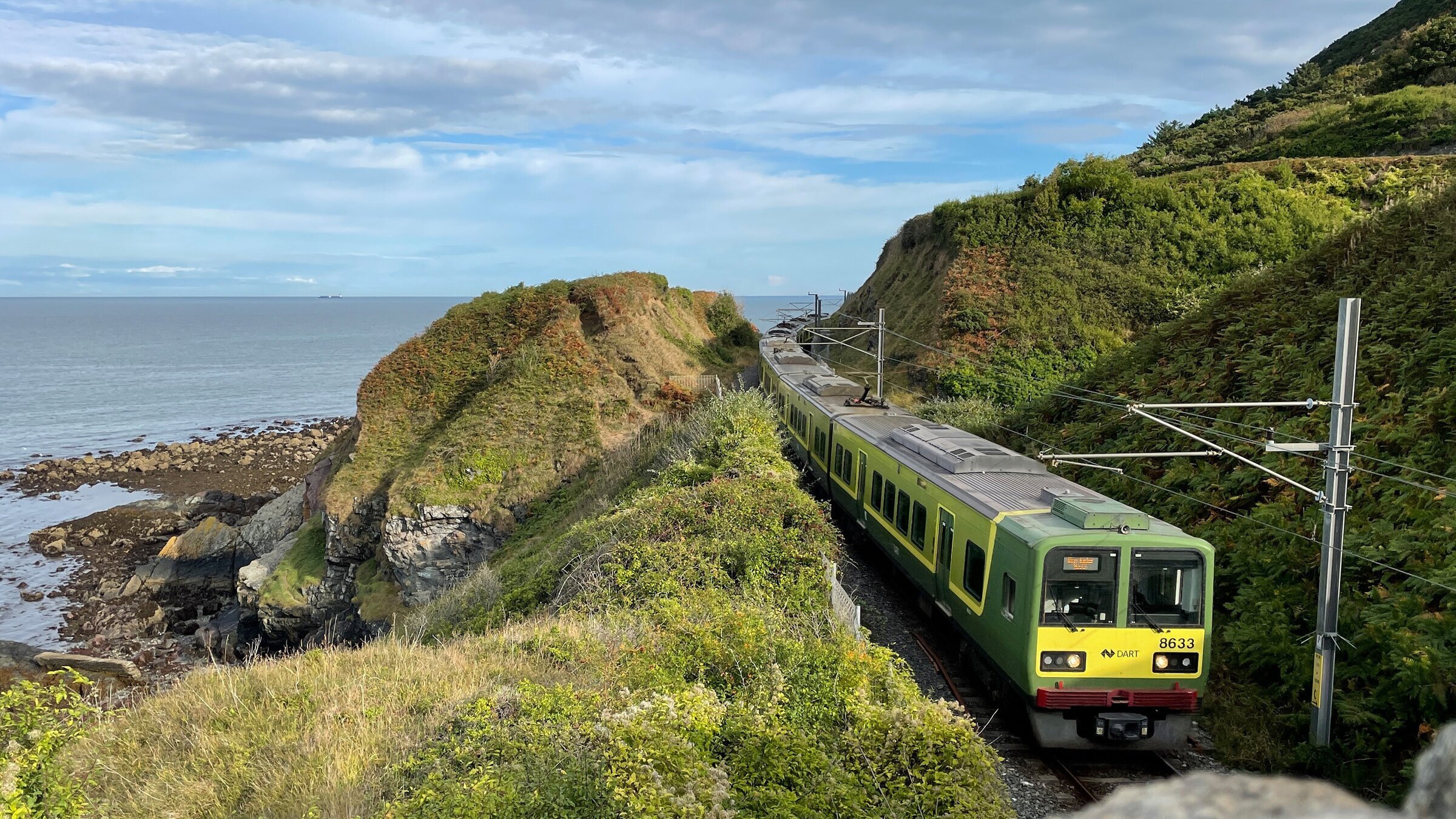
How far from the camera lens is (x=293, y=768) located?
25.1 ft

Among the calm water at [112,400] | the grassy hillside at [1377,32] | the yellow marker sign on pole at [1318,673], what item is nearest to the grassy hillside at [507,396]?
the calm water at [112,400]

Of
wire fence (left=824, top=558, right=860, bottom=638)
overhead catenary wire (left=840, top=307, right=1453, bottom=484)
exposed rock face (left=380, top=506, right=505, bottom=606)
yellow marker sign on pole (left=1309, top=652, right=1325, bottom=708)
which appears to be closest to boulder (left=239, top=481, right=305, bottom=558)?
exposed rock face (left=380, top=506, right=505, bottom=606)

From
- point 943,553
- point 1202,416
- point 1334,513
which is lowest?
point 943,553

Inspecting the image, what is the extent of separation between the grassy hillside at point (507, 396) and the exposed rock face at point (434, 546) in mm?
424

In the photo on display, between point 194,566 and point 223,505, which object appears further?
point 223,505

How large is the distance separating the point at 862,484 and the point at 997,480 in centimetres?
533

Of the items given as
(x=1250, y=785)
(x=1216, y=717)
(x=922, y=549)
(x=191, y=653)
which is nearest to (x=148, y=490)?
(x=191, y=653)

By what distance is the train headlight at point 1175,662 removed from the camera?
10.4m

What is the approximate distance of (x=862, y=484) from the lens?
18.5 meters

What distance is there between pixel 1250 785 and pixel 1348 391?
972 centimetres

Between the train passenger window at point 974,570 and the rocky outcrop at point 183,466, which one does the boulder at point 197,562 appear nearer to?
the rocky outcrop at point 183,466

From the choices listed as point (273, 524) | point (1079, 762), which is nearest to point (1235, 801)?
point (1079, 762)

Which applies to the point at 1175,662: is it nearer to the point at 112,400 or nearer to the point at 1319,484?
the point at 1319,484

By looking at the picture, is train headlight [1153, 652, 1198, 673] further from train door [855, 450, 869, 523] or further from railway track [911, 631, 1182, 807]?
train door [855, 450, 869, 523]
